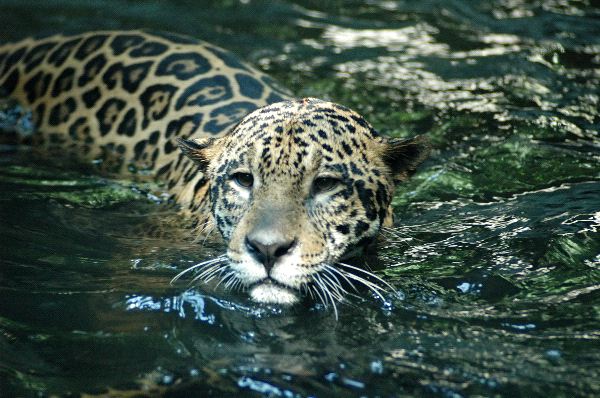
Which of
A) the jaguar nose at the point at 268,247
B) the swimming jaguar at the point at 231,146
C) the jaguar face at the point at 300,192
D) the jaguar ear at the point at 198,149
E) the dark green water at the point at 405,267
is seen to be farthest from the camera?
the jaguar ear at the point at 198,149

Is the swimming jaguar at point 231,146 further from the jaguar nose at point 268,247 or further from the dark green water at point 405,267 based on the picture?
the dark green water at point 405,267

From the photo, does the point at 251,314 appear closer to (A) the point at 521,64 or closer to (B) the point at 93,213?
(B) the point at 93,213

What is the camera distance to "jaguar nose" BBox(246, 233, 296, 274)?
680 centimetres

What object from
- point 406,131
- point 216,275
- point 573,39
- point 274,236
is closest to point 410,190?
point 406,131

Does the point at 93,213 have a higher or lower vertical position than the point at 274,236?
lower

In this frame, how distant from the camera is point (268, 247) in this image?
6.80m

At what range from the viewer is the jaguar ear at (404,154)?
314 inches

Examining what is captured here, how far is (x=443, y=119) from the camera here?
A: 12.4 meters

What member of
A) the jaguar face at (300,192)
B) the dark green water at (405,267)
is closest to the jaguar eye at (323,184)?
Answer: the jaguar face at (300,192)

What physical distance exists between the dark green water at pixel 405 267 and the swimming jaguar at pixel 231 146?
0.40 meters

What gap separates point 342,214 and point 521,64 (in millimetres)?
7448

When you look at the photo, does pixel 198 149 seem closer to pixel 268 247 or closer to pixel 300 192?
pixel 300 192

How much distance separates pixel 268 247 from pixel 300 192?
735 millimetres

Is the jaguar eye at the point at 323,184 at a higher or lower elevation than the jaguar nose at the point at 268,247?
higher
